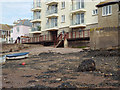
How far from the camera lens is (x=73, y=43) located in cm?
3078

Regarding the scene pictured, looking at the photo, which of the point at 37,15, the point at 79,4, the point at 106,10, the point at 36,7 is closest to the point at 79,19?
the point at 79,4

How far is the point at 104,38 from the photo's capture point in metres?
17.5

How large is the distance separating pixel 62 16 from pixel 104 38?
2335 centimetres

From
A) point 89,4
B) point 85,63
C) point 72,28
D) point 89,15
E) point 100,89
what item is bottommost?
point 100,89

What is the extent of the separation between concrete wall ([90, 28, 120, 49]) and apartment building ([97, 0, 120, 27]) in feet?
30.0

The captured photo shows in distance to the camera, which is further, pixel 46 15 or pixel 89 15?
pixel 46 15

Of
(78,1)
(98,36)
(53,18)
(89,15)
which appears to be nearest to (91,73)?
(98,36)

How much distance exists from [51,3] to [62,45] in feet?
47.4

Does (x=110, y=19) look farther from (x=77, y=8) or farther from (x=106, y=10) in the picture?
(x=77, y=8)

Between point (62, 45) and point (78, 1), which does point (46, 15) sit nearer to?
point (78, 1)

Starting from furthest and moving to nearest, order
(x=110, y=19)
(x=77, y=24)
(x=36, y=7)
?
(x=36, y=7) → (x=77, y=24) → (x=110, y=19)

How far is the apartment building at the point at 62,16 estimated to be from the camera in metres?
34.1

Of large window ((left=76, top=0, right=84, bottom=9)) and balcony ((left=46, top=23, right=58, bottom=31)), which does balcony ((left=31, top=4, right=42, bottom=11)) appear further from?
large window ((left=76, top=0, right=84, bottom=9))

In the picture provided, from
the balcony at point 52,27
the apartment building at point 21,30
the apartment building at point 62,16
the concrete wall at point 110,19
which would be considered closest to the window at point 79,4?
the apartment building at point 62,16
